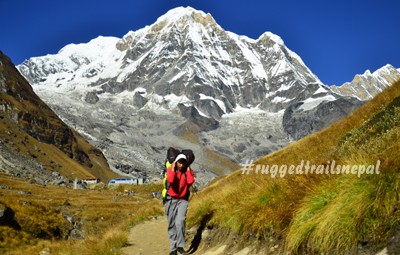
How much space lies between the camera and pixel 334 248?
5.75 m

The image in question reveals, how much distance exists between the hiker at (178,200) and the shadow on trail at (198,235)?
3.89ft

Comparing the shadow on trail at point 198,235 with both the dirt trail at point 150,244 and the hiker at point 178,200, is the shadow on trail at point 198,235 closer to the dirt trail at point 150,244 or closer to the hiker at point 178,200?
the dirt trail at point 150,244

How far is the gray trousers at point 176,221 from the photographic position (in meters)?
10.7

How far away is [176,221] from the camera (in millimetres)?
10812

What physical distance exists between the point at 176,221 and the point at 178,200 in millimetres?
573

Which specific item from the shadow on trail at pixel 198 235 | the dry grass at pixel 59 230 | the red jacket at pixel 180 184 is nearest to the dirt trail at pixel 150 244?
the shadow on trail at pixel 198 235

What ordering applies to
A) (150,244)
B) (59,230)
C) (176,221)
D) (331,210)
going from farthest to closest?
(59,230), (150,244), (176,221), (331,210)

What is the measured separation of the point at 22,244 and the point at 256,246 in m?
19.5

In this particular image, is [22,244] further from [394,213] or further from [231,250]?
[394,213]

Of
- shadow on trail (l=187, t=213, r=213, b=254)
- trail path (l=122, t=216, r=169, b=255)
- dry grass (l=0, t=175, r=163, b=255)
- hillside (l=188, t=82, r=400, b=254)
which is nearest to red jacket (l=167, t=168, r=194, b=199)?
hillside (l=188, t=82, r=400, b=254)

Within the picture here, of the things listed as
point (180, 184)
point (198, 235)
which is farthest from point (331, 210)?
point (198, 235)

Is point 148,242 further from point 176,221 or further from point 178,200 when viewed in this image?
point 178,200

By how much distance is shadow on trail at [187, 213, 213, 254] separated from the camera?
11906 millimetres

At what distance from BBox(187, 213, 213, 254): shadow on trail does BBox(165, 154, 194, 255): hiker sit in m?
1.19
